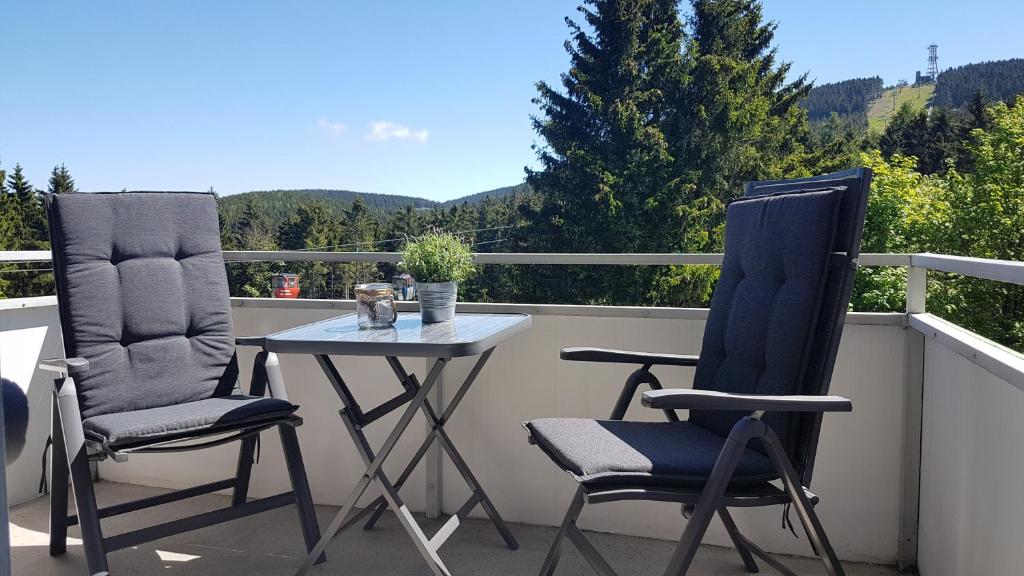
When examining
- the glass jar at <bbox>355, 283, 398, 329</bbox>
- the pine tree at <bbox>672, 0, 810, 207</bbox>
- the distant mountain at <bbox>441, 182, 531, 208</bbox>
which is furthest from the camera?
the distant mountain at <bbox>441, 182, 531, 208</bbox>

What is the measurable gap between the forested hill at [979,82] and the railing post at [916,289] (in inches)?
2032

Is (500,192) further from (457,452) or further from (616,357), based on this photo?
(616,357)

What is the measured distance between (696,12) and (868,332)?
3628 cm

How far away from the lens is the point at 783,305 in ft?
6.66

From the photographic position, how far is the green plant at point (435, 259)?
2.47 metres

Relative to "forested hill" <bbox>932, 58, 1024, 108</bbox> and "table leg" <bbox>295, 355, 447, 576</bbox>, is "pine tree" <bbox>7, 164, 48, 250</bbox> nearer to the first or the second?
"table leg" <bbox>295, 355, 447, 576</bbox>

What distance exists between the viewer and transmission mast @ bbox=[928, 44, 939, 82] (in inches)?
2458

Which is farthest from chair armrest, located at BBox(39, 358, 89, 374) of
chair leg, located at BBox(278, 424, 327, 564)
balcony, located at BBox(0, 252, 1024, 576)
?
chair leg, located at BBox(278, 424, 327, 564)

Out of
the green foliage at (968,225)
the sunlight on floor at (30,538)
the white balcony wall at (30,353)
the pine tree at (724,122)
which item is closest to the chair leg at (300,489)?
the sunlight on floor at (30,538)

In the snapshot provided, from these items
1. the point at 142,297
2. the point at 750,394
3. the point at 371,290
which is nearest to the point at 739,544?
the point at 750,394

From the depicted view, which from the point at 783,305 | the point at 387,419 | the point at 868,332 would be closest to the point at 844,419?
the point at 868,332

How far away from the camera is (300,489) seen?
246 centimetres

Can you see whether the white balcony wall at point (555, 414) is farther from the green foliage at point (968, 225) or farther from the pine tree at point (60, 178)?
the pine tree at point (60, 178)

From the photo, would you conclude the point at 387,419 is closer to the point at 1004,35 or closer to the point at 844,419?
the point at 844,419
